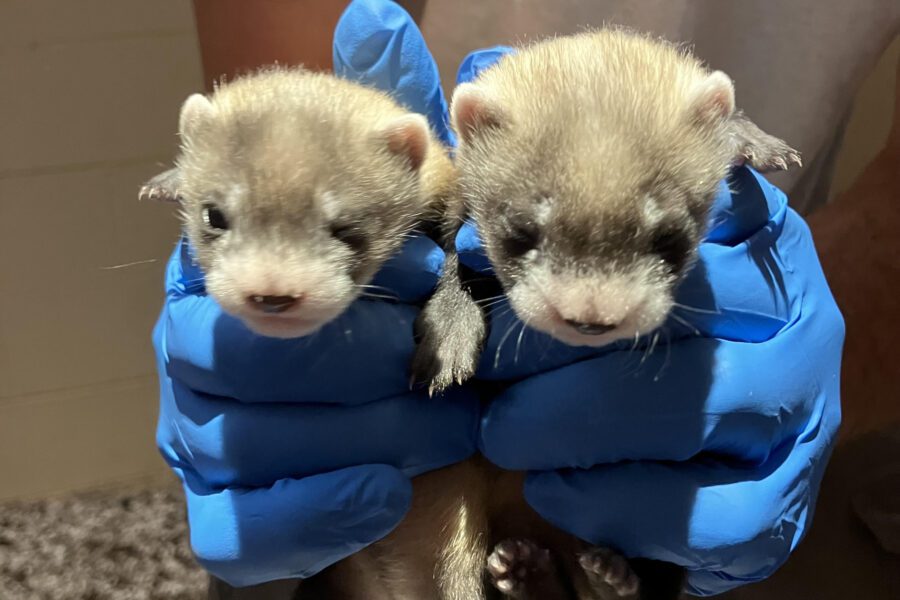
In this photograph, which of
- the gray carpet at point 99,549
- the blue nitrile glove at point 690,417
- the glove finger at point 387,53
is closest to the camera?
the blue nitrile glove at point 690,417

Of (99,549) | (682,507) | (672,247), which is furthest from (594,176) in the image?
(99,549)

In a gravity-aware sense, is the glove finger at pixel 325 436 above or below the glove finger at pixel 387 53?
below

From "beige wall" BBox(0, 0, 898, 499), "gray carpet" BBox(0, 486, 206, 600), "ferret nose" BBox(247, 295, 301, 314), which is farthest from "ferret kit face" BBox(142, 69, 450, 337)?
"gray carpet" BBox(0, 486, 206, 600)

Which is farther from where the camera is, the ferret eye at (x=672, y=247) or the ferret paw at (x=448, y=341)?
the ferret paw at (x=448, y=341)

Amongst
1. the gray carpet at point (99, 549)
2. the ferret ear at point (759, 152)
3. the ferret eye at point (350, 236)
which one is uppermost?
the ferret ear at point (759, 152)

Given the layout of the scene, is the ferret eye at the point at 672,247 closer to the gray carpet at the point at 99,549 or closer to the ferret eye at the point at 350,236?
the ferret eye at the point at 350,236

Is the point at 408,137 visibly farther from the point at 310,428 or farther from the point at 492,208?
the point at 310,428

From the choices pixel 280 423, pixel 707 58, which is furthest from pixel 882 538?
pixel 280 423

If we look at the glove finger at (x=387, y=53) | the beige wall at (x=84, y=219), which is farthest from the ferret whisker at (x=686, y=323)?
the beige wall at (x=84, y=219)

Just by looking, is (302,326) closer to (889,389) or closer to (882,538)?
(889,389)

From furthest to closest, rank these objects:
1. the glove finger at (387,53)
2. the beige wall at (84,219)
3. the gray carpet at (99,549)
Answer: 1. the gray carpet at (99,549)
2. the beige wall at (84,219)
3. the glove finger at (387,53)
